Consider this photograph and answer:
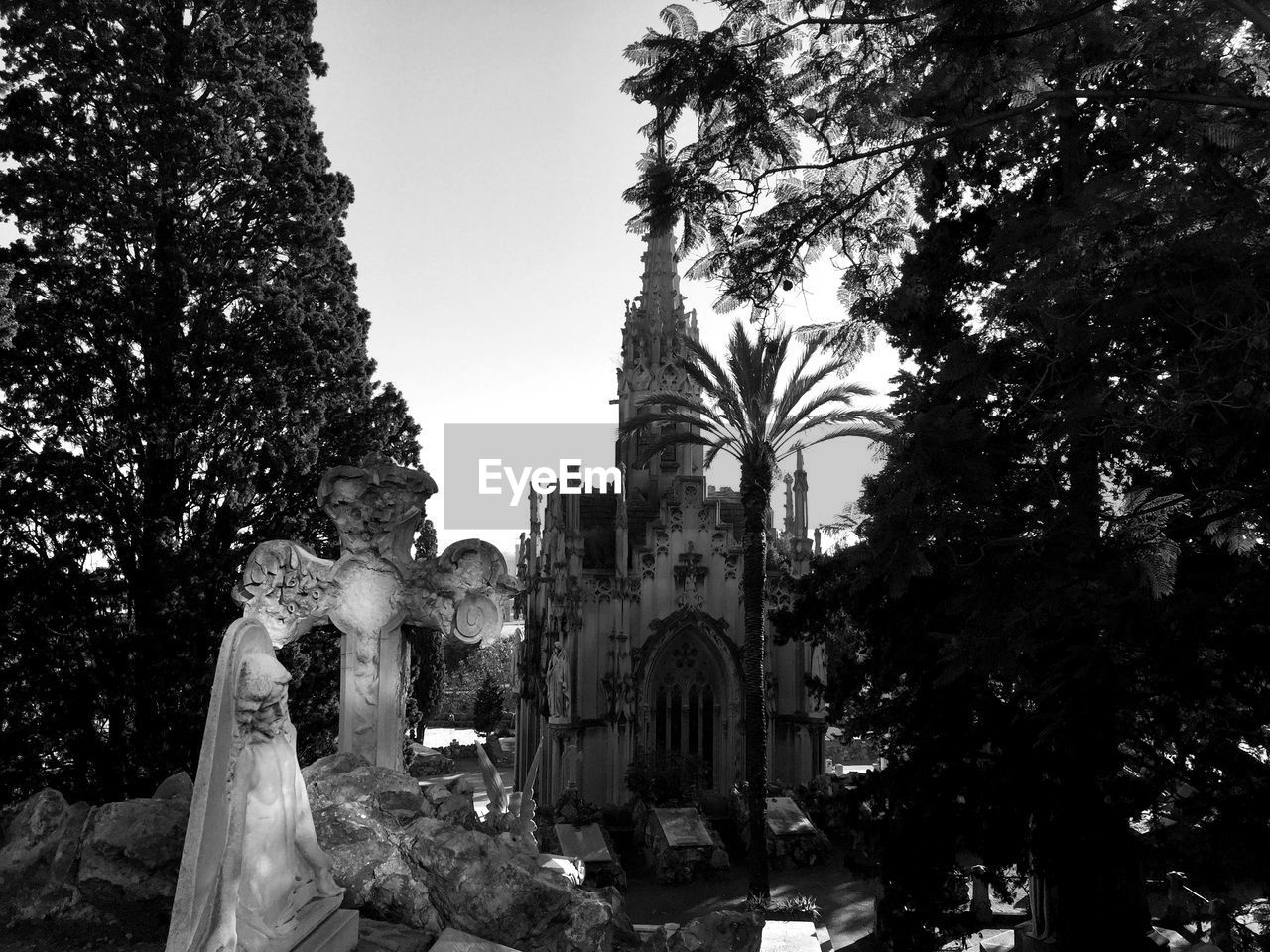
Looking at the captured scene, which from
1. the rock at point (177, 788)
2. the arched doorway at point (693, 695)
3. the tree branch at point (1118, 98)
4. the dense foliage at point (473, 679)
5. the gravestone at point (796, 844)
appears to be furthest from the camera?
the dense foliage at point (473, 679)

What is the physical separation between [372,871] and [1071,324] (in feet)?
19.2

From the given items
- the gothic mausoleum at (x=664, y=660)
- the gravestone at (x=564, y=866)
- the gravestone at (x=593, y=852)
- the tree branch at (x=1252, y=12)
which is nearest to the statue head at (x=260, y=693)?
the gravestone at (x=564, y=866)

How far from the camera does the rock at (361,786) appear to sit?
6.59 meters

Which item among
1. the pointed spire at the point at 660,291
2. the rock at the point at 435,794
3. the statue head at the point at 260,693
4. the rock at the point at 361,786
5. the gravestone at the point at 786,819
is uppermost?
the pointed spire at the point at 660,291

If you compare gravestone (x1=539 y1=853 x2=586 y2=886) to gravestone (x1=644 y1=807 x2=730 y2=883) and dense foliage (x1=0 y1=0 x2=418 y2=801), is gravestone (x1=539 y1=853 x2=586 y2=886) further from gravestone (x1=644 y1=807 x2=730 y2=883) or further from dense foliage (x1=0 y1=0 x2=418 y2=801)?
gravestone (x1=644 y1=807 x2=730 y2=883)

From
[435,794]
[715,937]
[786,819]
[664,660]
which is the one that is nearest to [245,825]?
[435,794]

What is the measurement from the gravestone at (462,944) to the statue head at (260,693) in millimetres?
1766

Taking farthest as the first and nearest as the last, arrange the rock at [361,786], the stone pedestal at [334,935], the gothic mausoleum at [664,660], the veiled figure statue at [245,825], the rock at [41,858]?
the gothic mausoleum at [664,660], the rock at [41,858], the rock at [361,786], the stone pedestal at [334,935], the veiled figure statue at [245,825]

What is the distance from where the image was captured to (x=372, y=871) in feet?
20.5

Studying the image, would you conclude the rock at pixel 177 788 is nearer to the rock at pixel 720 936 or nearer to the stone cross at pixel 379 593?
the stone cross at pixel 379 593

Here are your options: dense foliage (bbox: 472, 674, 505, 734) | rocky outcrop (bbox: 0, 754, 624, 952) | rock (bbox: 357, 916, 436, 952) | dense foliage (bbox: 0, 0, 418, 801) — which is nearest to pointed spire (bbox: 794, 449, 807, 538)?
dense foliage (bbox: 0, 0, 418, 801)

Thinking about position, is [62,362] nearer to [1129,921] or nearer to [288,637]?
[288,637]

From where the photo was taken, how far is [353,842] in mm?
6309

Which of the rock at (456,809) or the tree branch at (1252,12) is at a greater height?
the tree branch at (1252,12)
